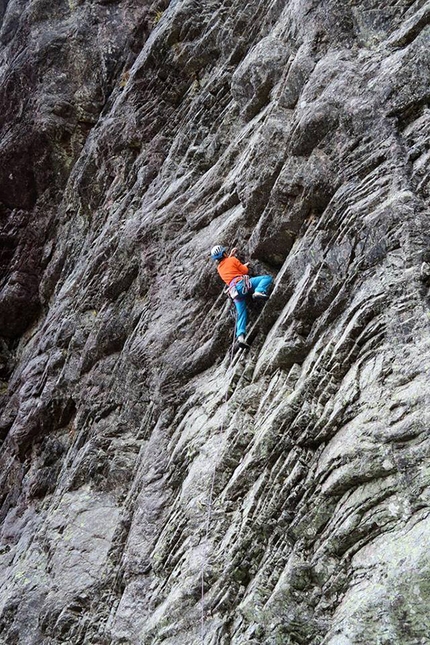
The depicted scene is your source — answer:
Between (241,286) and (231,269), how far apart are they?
0.73m

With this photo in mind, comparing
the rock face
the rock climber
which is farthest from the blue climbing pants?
the rock face

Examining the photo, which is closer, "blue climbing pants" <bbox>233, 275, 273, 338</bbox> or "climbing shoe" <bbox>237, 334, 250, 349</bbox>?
"climbing shoe" <bbox>237, 334, 250, 349</bbox>

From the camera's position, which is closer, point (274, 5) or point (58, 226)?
point (274, 5)

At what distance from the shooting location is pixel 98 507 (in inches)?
669

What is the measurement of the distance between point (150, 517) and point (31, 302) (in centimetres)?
1693

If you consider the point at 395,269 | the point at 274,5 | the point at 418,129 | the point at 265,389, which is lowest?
the point at 265,389

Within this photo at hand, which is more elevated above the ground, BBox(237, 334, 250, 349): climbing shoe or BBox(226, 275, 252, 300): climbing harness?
BBox(226, 275, 252, 300): climbing harness

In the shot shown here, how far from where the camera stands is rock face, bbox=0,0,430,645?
993 cm

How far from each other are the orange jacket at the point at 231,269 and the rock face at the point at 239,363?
1.97 ft

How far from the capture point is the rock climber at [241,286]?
14.3 m

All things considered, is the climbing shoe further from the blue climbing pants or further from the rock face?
the rock face

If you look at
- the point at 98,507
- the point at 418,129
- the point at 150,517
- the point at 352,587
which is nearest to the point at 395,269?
the point at 418,129

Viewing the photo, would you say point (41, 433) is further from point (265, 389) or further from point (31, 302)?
point (265, 389)

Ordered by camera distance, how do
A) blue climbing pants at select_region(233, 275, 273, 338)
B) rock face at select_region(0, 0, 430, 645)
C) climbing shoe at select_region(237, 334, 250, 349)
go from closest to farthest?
rock face at select_region(0, 0, 430, 645) < climbing shoe at select_region(237, 334, 250, 349) < blue climbing pants at select_region(233, 275, 273, 338)
